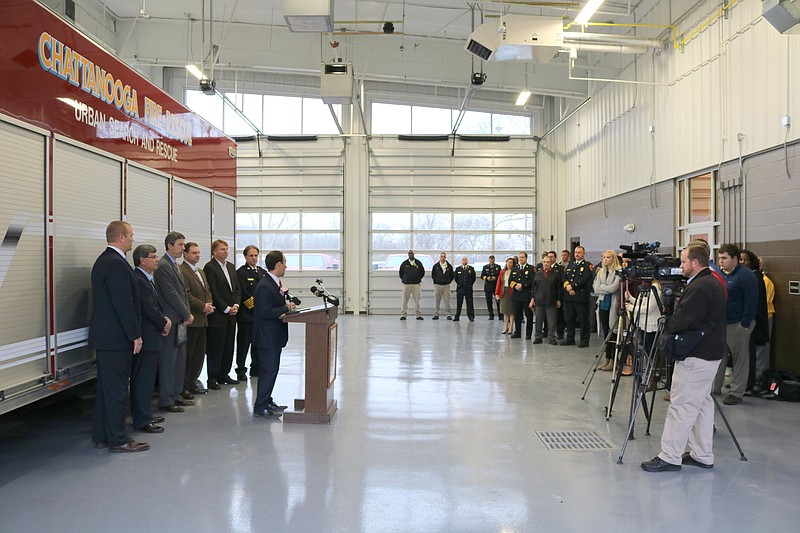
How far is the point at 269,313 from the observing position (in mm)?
5523

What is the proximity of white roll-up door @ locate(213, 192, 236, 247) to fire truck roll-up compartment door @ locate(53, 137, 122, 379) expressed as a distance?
9.58 ft

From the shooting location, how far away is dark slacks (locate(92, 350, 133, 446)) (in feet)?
14.6

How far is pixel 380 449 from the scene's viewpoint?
4.73 meters

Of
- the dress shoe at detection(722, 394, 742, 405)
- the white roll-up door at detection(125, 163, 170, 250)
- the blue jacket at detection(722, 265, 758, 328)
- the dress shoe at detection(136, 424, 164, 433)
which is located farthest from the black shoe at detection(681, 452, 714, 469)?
the white roll-up door at detection(125, 163, 170, 250)

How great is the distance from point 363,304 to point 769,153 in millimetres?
11570

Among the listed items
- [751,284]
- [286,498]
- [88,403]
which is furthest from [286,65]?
[286,498]

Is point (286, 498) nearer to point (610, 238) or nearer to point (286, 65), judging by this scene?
point (610, 238)

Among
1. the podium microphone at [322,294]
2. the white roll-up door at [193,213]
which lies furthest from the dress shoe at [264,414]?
the white roll-up door at [193,213]

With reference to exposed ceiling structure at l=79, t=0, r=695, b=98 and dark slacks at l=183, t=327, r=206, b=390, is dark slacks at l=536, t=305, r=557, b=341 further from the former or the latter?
dark slacks at l=183, t=327, r=206, b=390

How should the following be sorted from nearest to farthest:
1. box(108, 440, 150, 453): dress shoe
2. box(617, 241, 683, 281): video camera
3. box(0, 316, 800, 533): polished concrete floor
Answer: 1. box(0, 316, 800, 533): polished concrete floor
2. box(108, 440, 150, 453): dress shoe
3. box(617, 241, 683, 281): video camera

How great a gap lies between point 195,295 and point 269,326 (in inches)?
45.3

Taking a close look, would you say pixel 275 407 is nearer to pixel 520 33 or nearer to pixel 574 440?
pixel 574 440

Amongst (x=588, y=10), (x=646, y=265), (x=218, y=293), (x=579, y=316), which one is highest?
(x=588, y=10)

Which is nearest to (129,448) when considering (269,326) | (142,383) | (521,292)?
(142,383)
